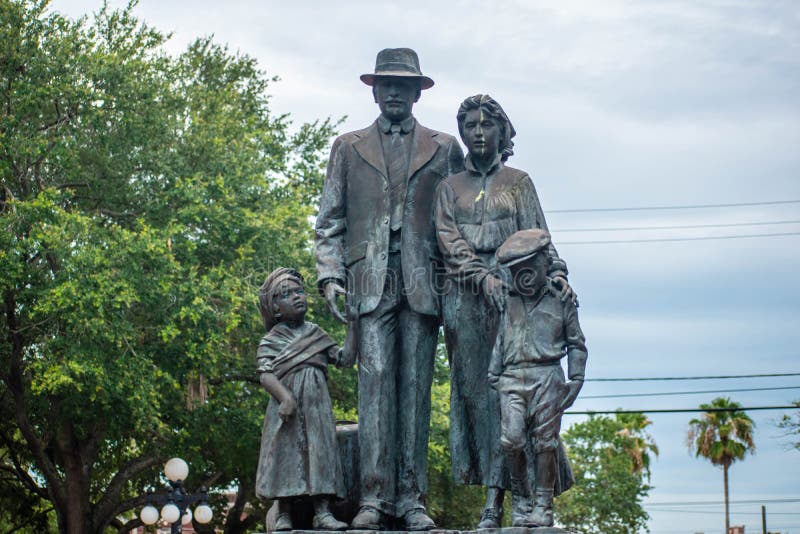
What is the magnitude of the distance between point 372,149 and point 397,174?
0.90ft

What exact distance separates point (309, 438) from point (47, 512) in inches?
926

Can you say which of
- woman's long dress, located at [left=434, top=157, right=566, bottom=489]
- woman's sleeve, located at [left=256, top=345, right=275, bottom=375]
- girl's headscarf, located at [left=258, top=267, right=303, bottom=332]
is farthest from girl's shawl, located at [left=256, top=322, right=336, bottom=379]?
woman's long dress, located at [left=434, top=157, right=566, bottom=489]

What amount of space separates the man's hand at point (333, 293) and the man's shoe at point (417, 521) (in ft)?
4.58

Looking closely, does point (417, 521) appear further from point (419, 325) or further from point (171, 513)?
point (171, 513)

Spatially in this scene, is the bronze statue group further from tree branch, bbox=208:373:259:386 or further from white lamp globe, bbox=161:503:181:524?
tree branch, bbox=208:373:259:386

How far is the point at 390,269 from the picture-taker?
9281 mm

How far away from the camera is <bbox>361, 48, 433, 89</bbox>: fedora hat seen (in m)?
9.53

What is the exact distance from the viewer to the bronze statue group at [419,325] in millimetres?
8547

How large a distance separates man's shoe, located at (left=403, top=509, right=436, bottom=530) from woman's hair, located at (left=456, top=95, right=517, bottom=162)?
→ 8.21 feet

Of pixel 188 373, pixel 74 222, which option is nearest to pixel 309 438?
pixel 74 222

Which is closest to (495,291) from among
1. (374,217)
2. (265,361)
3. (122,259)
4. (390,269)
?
(390,269)

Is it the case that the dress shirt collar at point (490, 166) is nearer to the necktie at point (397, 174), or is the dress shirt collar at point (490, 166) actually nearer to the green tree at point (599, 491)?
the necktie at point (397, 174)

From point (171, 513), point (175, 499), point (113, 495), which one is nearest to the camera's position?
point (171, 513)

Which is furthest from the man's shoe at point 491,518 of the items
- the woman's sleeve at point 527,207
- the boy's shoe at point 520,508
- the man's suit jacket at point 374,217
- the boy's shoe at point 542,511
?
the woman's sleeve at point 527,207
